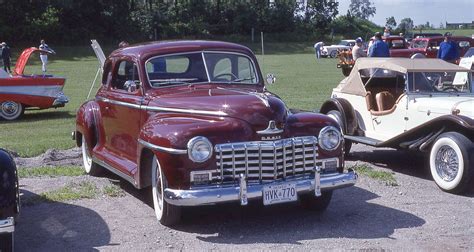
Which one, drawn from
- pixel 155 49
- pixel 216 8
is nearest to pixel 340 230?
pixel 155 49

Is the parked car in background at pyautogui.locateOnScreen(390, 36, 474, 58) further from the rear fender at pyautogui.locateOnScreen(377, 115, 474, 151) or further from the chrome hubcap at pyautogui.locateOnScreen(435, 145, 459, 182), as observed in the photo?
the chrome hubcap at pyautogui.locateOnScreen(435, 145, 459, 182)

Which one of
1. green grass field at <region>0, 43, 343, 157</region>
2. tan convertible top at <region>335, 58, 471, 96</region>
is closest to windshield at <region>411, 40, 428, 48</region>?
green grass field at <region>0, 43, 343, 157</region>

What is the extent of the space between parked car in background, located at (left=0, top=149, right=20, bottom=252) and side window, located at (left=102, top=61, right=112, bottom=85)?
313 centimetres

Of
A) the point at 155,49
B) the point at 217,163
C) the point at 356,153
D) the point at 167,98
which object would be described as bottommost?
the point at 356,153

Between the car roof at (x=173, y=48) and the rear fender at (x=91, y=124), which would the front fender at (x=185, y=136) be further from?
the rear fender at (x=91, y=124)

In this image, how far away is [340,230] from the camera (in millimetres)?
6008

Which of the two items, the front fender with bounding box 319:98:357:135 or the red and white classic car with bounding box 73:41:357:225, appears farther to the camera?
the front fender with bounding box 319:98:357:135

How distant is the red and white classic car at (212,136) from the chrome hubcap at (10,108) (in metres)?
9.01

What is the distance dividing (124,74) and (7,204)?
312cm

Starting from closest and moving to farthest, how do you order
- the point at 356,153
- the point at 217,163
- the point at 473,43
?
1. the point at 217,163
2. the point at 356,153
3. the point at 473,43

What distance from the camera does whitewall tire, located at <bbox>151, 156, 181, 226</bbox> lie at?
5975 millimetres

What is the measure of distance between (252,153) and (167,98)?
1323 millimetres

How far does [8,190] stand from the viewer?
5094mm

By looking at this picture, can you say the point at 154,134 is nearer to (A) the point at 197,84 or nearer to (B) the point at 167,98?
(B) the point at 167,98
